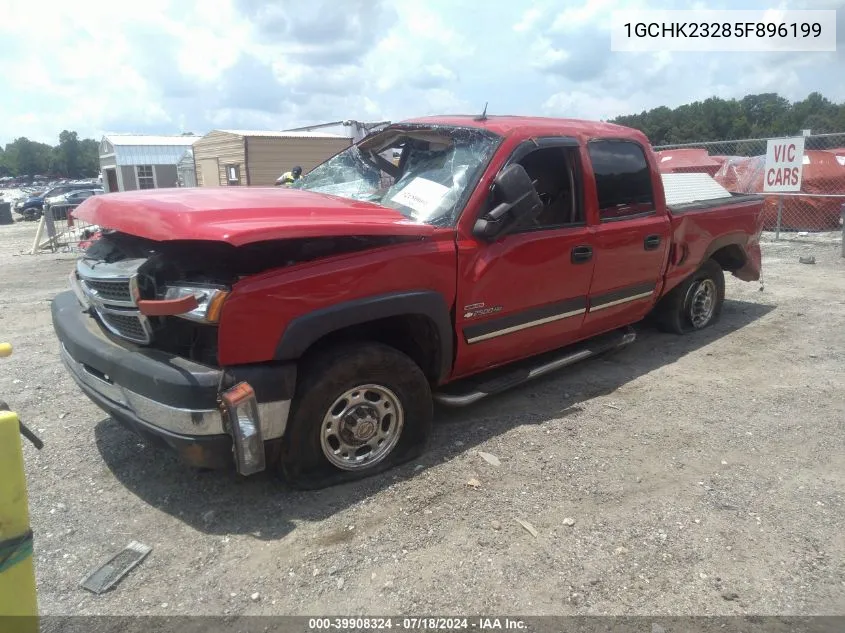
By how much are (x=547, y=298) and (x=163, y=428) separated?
8.14 ft

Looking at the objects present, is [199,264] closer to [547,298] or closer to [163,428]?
[163,428]

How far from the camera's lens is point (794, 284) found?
332 inches

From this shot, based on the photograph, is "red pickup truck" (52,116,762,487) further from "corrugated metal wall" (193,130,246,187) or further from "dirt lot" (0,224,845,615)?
"corrugated metal wall" (193,130,246,187)

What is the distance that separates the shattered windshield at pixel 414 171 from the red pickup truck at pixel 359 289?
15mm

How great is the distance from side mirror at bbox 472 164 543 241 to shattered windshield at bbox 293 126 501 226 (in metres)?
0.19

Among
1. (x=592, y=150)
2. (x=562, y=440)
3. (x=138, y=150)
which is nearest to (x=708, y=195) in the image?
(x=592, y=150)

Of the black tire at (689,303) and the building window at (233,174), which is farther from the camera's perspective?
the building window at (233,174)

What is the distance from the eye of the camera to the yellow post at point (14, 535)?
1774mm

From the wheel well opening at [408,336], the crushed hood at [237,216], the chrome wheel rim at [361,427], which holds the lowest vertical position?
the chrome wheel rim at [361,427]

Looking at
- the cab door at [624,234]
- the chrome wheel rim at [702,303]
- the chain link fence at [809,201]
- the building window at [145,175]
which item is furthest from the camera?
the building window at [145,175]

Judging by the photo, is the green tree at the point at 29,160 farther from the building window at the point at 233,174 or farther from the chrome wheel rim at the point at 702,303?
the chrome wheel rim at the point at 702,303

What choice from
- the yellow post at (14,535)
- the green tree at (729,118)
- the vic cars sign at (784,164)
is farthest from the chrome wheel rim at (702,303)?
the green tree at (729,118)

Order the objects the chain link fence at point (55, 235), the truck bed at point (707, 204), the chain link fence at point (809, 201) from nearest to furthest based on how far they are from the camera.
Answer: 1. the truck bed at point (707, 204)
2. the chain link fence at point (809, 201)
3. the chain link fence at point (55, 235)

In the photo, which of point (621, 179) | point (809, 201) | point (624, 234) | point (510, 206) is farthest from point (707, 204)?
point (809, 201)
